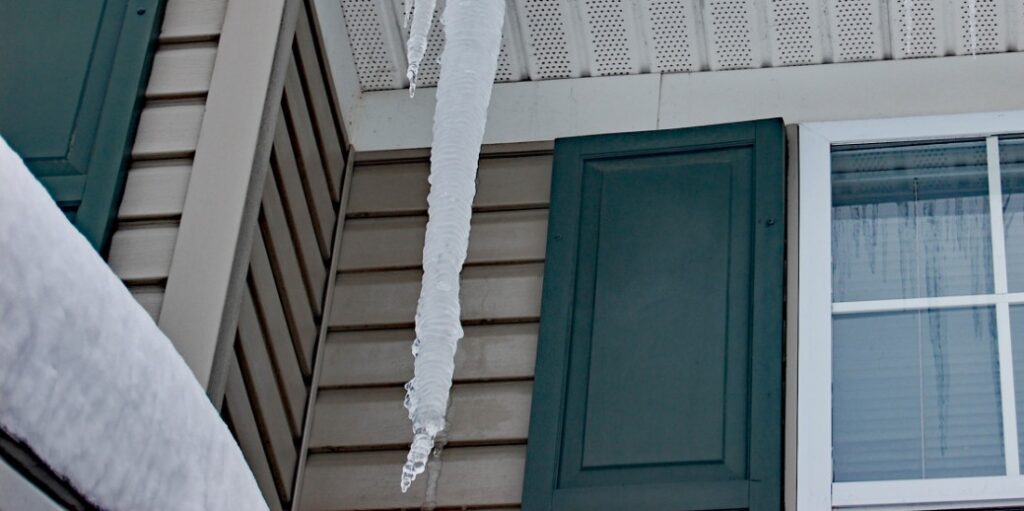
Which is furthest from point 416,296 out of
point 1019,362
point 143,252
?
point 1019,362

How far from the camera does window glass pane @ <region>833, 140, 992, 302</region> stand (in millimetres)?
3656

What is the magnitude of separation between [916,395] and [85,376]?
2345mm

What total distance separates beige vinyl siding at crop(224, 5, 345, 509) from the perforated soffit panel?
327 millimetres

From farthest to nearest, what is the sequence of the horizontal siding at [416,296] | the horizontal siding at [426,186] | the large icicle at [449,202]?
the horizontal siding at [426,186] < the horizontal siding at [416,296] < the large icicle at [449,202]

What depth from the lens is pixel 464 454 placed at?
360 cm

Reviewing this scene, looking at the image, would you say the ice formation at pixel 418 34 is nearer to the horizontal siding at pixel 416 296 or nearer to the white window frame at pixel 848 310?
the horizontal siding at pixel 416 296

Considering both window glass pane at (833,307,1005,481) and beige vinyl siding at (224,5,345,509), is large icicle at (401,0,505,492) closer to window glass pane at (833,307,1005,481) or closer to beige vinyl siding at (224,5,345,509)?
beige vinyl siding at (224,5,345,509)

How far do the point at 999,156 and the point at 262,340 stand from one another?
171cm

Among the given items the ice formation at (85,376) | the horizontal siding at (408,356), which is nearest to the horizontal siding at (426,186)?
the horizontal siding at (408,356)

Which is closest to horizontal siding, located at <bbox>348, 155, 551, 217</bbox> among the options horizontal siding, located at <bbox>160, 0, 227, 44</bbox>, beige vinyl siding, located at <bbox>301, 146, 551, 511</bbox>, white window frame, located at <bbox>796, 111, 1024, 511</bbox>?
beige vinyl siding, located at <bbox>301, 146, 551, 511</bbox>

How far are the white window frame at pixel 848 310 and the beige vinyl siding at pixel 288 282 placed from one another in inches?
42.1

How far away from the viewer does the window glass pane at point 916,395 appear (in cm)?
339

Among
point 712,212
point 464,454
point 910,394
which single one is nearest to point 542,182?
point 712,212

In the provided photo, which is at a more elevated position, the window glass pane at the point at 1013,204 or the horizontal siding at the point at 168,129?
the window glass pane at the point at 1013,204
